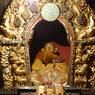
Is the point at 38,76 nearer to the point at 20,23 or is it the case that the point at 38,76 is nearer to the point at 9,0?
the point at 20,23

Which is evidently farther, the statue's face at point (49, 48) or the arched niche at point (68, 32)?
the statue's face at point (49, 48)

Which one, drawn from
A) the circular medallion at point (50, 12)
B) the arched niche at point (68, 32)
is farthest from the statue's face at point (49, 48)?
the circular medallion at point (50, 12)

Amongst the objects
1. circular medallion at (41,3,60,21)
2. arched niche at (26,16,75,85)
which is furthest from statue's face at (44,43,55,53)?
circular medallion at (41,3,60,21)

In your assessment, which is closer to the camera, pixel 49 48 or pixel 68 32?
pixel 68 32

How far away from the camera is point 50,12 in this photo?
7.50 m

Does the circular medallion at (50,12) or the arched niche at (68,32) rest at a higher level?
the circular medallion at (50,12)

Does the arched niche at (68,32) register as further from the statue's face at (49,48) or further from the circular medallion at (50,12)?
the statue's face at (49,48)

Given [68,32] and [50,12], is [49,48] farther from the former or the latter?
[50,12]

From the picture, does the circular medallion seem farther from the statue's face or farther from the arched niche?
the statue's face

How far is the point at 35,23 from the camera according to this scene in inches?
296

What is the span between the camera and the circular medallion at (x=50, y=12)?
7504mm

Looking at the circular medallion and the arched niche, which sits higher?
the circular medallion

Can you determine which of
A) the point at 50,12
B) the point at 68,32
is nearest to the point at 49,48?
the point at 68,32

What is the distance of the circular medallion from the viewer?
7504 mm
